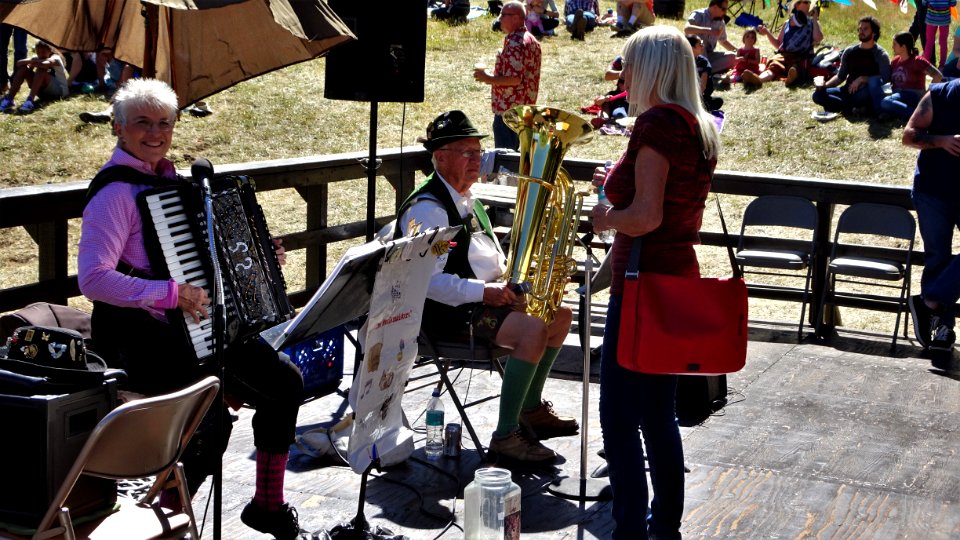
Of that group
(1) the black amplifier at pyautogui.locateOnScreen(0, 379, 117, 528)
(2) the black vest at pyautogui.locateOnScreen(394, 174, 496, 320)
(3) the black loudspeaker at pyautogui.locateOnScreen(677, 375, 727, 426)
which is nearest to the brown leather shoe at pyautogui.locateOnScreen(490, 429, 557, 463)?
(2) the black vest at pyautogui.locateOnScreen(394, 174, 496, 320)

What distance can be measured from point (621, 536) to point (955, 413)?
9.87 feet

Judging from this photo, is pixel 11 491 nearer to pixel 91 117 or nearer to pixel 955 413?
pixel 955 413

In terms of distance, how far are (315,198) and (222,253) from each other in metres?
3.50

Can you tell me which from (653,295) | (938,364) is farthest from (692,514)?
(938,364)

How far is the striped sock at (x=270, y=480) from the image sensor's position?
4086 mm

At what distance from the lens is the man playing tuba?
15.7 feet

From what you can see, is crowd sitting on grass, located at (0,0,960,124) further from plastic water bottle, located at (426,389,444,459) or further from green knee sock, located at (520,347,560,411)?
plastic water bottle, located at (426,389,444,459)

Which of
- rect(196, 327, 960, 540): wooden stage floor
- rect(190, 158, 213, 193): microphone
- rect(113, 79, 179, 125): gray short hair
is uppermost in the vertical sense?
rect(113, 79, 179, 125): gray short hair

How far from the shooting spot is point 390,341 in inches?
A: 153

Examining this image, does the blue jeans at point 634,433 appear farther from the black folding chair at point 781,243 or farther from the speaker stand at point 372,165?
the black folding chair at point 781,243

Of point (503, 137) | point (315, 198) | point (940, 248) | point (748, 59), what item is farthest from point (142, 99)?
point (748, 59)

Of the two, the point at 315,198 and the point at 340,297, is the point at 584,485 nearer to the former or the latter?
the point at 340,297

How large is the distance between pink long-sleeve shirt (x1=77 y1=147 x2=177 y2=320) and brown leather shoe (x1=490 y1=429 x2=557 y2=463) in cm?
176

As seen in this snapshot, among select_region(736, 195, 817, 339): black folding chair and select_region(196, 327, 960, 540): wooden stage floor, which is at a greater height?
select_region(736, 195, 817, 339): black folding chair
